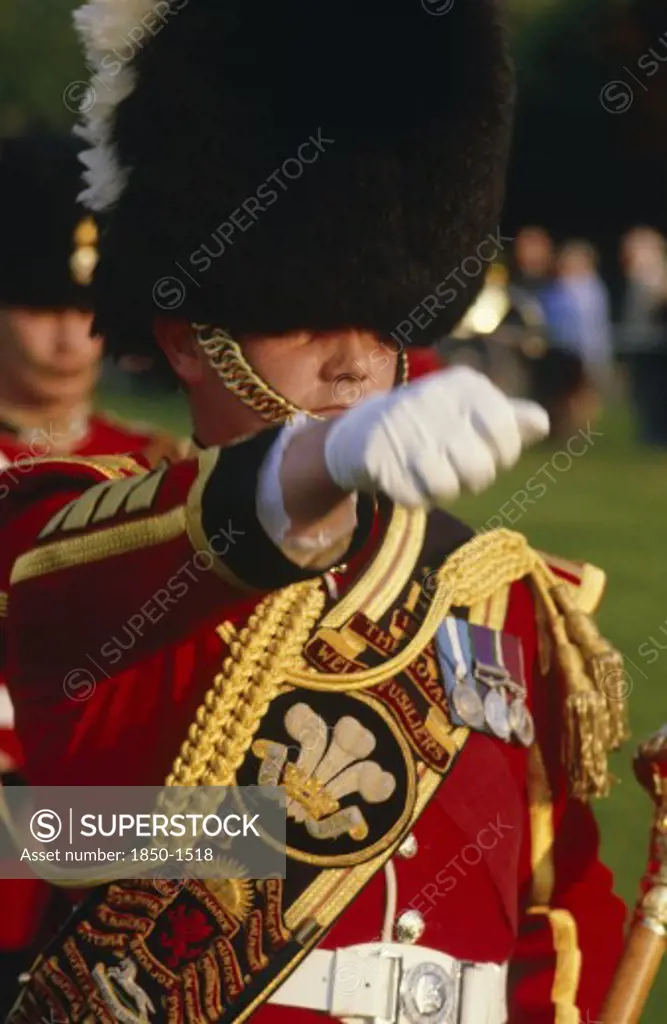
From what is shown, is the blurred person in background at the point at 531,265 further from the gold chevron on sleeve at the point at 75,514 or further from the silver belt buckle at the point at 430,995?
the gold chevron on sleeve at the point at 75,514

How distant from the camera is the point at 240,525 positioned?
96.1 inches

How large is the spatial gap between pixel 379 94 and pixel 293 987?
3.92ft

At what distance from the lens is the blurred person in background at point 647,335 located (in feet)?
62.7

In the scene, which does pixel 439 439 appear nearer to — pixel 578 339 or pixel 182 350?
pixel 182 350

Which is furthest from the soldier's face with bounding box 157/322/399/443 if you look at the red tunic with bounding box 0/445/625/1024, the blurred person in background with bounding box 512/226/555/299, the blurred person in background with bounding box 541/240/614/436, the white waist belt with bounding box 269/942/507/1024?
the blurred person in background with bounding box 512/226/555/299

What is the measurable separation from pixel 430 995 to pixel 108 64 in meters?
1.34

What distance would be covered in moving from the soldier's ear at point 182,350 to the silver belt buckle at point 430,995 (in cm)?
85

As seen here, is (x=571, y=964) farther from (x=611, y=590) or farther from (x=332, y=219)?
(x=611, y=590)

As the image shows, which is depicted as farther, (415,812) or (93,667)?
(415,812)

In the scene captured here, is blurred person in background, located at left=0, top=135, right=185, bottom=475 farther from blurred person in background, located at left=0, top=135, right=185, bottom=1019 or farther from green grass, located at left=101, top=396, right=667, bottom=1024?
green grass, located at left=101, top=396, right=667, bottom=1024

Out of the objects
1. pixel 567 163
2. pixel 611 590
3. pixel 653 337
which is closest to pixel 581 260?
pixel 653 337

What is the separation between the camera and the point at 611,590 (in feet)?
37.8

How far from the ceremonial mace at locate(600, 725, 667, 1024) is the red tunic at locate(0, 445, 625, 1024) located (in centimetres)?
10

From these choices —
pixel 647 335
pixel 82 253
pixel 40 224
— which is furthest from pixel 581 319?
pixel 82 253
